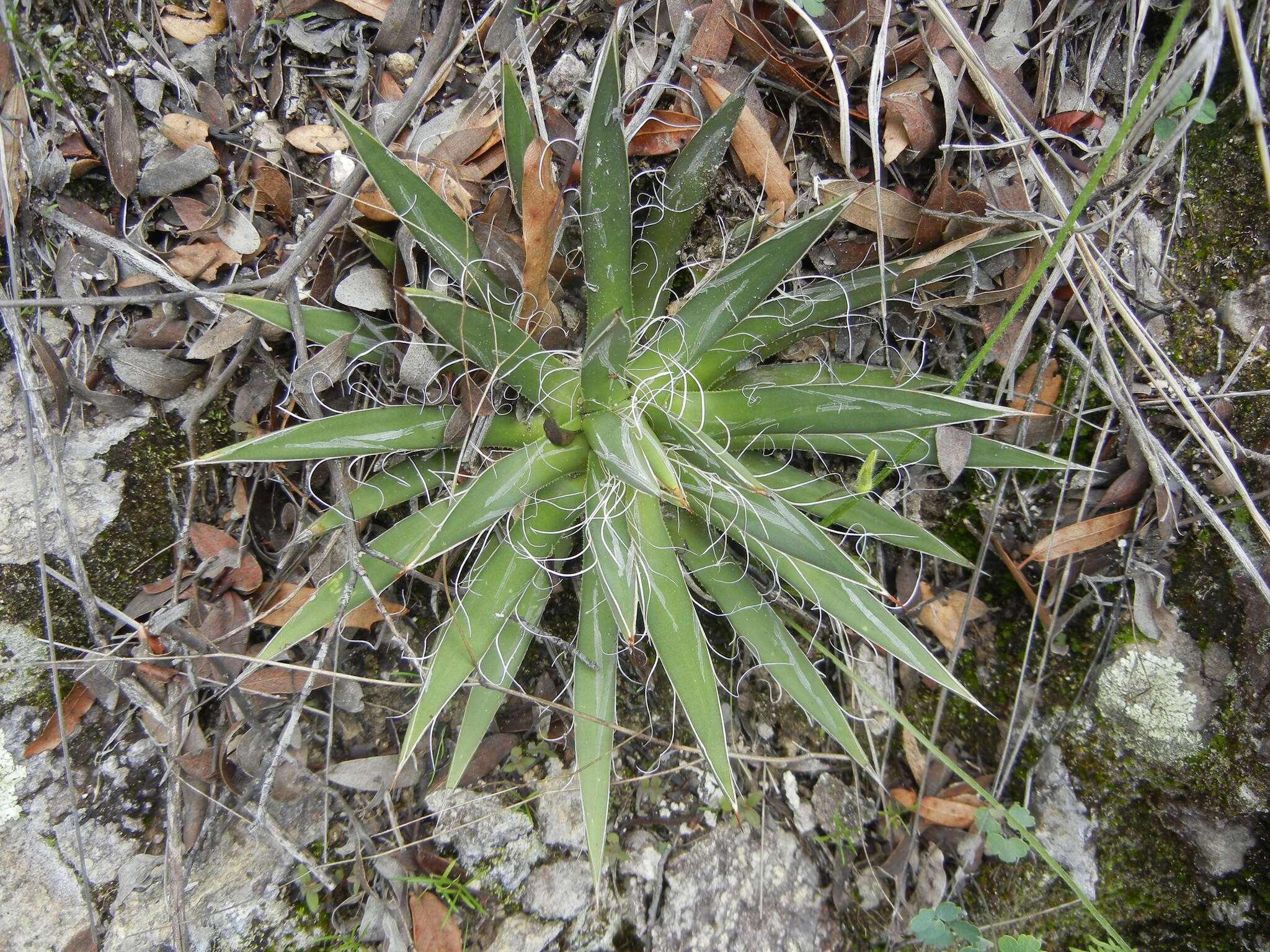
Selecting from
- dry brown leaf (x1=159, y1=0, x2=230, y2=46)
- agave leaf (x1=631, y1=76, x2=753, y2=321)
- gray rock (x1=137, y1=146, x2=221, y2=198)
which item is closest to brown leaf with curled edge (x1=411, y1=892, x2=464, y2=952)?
agave leaf (x1=631, y1=76, x2=753, y2=321)

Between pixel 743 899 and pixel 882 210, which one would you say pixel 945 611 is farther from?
pixel 882 210

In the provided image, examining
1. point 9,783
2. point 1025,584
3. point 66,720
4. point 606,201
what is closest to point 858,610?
point 1025,584

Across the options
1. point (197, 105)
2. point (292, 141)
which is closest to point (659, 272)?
point (292, 141)

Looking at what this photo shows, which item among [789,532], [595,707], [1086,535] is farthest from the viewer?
[1086,535]

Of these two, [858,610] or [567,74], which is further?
[567,74]

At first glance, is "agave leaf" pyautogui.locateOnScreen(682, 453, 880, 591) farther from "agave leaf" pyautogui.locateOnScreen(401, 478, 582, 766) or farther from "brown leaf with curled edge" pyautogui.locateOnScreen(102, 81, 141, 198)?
"brown leaf with curled edge" pyautogui.locateOnScreen(102, 81, 141, 198)

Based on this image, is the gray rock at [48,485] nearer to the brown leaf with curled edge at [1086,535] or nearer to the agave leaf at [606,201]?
the agave leaf at [606,201]
